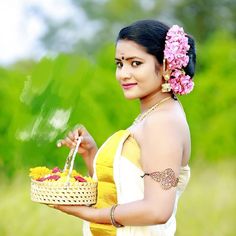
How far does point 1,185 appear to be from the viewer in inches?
279

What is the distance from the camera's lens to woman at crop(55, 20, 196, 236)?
2.77 metres

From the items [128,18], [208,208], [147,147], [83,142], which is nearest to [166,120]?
[147,147]

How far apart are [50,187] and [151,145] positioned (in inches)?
13.6

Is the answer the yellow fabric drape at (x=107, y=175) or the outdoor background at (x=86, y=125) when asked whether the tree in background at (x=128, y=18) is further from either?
the yellow fabric drape at (x=107, y=175)

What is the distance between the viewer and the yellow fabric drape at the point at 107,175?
2.90m

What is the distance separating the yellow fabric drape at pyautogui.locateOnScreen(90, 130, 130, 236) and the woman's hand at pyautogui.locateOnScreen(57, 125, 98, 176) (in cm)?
24

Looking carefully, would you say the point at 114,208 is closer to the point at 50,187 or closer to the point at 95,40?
the point at 50,187

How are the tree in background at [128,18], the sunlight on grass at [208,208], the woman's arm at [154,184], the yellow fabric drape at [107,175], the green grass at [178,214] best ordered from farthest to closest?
the tree in background at [128,18]
the sunlight on grass at [208,208]
the green grass at [178,214]
the yellow fabric drape at [107,175]
the woman's arm at [154,184]

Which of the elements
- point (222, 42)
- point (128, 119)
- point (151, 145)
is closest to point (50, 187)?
point (151, 145)

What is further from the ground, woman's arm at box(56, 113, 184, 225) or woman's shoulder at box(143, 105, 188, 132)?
woman's shoulder at box(143, 105, 188, 132)

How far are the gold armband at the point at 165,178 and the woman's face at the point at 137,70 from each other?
314mm

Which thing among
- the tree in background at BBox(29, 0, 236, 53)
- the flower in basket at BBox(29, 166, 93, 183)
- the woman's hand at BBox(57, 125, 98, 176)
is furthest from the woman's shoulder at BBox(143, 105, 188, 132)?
the tree in background at BBox(29, 0, 236, 53)

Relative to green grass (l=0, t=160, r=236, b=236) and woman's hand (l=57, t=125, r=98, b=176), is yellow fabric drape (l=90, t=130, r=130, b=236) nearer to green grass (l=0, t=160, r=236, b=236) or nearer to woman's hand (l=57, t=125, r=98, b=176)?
woman's hand (l=57, t=125, r=98, b=176)

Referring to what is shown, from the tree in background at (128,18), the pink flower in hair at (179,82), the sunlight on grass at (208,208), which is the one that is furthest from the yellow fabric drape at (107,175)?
the tree in background at (128,18)
